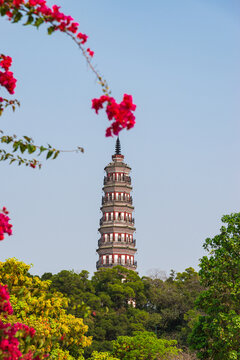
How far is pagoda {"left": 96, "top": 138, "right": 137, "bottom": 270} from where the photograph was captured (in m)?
70.4

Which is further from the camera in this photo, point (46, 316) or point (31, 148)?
point (46, 316)

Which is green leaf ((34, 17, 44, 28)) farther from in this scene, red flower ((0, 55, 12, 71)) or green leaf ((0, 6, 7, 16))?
red flower ((0, 55, 12, 71))

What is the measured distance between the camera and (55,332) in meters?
31.7

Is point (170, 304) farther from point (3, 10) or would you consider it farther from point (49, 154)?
point (3, 10)

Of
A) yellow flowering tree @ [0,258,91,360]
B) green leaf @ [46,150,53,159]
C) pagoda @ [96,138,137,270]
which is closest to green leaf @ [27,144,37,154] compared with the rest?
green leaf @ [46,150,53,159]

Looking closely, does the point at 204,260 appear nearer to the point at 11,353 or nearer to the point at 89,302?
the point at 11,353

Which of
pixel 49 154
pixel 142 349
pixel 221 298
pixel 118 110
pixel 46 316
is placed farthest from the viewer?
pixel 142 349

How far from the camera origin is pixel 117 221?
72000 millimetres

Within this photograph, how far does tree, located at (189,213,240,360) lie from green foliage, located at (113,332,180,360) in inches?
407

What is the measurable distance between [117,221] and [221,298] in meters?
45.3

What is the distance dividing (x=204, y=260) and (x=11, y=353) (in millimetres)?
21493

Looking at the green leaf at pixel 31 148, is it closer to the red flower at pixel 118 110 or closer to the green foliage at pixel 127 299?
the red flower at pixel 118 110

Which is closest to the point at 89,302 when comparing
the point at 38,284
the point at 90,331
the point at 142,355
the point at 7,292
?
the point at 90,331

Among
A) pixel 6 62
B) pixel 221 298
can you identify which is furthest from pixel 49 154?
Answer: pixel 221 298
